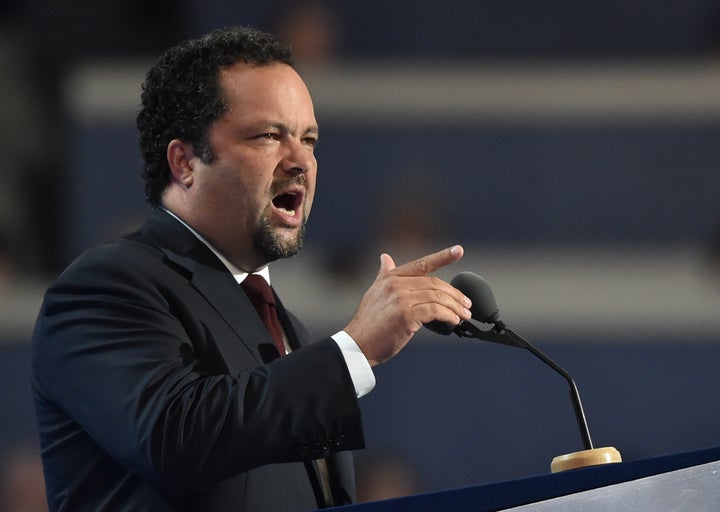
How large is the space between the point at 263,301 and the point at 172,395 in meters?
0.43

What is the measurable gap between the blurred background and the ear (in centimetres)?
304

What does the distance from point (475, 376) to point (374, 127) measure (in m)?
1.27

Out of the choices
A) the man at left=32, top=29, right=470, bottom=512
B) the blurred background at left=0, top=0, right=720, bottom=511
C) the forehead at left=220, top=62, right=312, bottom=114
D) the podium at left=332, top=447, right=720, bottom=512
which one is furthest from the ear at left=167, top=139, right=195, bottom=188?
the blurred background at left=0, top=0, right=720, bottom=511

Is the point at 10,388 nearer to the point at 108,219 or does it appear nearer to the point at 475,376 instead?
the point at 108,219

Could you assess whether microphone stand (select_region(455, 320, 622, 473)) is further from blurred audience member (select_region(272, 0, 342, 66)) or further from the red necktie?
blurred audience member (select_region(272, 0, 342, 66))

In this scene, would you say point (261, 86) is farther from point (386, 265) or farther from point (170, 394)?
point (170, 394)

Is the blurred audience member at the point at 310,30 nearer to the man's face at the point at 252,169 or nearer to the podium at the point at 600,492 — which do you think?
the man's face at the point at 252,169

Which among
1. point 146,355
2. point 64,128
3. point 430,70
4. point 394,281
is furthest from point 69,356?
point 430,70

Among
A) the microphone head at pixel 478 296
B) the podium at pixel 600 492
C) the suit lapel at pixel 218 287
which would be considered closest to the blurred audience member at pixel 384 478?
the suit lapel at pixel 218 287

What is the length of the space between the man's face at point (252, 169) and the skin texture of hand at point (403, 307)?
1.24 feet

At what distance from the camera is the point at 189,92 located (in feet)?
6.55

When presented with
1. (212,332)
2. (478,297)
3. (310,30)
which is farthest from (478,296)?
(310,30)

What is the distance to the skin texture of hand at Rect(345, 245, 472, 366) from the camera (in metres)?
1.57

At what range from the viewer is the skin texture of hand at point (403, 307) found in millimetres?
1572
